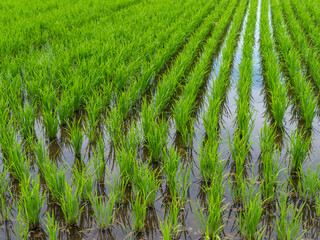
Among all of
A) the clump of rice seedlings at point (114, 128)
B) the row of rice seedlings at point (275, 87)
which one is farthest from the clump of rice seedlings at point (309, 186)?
the clump of rice seedlings at point (114, 128)

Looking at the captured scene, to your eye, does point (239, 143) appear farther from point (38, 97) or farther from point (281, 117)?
point (38, 97)

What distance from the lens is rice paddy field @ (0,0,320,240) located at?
2051mm

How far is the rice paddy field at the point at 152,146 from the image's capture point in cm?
205

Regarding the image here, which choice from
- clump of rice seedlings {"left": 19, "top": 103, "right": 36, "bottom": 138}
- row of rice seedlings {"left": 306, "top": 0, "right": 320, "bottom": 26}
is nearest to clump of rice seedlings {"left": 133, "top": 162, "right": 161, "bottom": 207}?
clump of rice seedlings {"left": 19, "top": 103, "right": 36, "bottom": 138}

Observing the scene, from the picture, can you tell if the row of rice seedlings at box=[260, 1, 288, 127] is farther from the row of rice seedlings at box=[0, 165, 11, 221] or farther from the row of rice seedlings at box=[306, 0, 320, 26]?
the row of rice seedlings at box=[306, 0, 320, 26]

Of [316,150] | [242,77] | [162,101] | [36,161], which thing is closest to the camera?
[36,161]

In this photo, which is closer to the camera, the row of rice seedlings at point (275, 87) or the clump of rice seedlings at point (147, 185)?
the clump of rice seedlings at point (147, 185)

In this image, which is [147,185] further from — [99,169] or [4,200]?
[4,200]

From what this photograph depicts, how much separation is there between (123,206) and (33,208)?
1.76 ft

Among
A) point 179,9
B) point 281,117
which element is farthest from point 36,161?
point 179,9

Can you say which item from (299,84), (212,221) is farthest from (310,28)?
(212,221)

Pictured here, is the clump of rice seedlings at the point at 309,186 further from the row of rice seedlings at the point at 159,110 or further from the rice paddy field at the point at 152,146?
the row of rice seedlings at the point at 159,110

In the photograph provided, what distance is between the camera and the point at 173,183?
2.33 metres

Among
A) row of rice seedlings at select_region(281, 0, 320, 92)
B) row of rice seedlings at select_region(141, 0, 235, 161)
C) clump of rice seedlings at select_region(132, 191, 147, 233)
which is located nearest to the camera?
clump of rice seedlings at select_region(132, 191, 147, 233)
